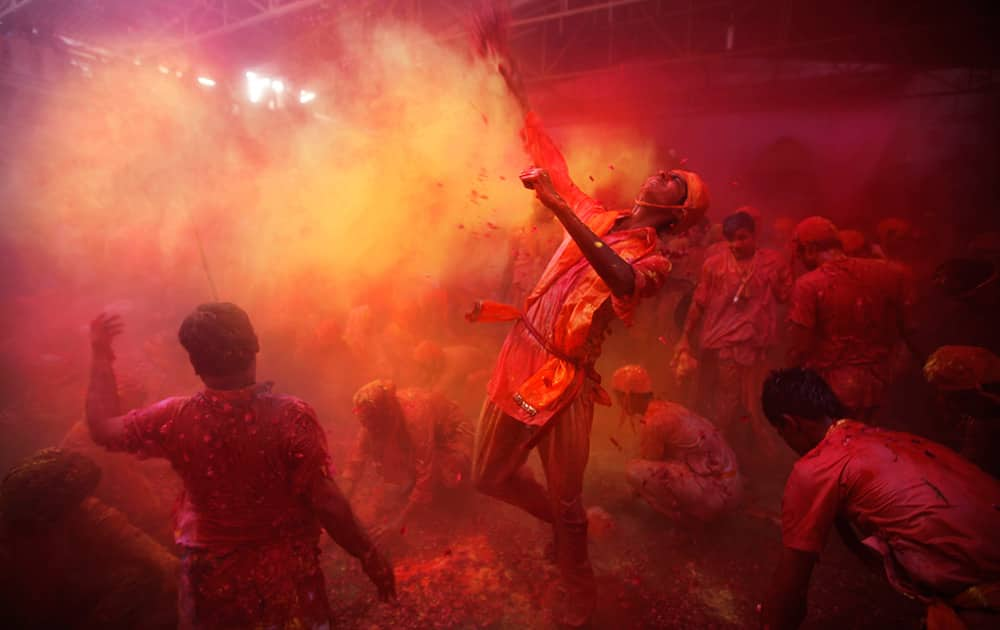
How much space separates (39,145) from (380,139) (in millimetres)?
9169

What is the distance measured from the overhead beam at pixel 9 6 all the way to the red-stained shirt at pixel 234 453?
546 inches

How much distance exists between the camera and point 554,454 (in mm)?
3035

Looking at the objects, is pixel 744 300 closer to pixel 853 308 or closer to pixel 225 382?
pixel 853 308

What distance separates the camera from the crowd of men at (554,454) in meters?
2.07

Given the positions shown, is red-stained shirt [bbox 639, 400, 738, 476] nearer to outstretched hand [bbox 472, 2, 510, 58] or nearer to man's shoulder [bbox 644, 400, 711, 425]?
man's shoulder [bbox 644, 400, 711, 425]

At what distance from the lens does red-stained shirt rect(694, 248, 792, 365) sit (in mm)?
5656

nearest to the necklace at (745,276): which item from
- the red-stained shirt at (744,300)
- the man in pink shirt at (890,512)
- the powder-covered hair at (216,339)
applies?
the red-stained shirt at (744,300)

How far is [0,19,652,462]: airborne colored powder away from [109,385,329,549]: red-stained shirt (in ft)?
19.9

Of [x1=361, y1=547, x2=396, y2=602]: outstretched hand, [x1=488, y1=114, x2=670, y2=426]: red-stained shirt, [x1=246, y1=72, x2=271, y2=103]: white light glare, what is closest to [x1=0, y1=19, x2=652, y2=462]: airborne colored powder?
[x1=246, y1=72, x2=271, y2=103]: white light glare

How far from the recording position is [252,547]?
2.19m

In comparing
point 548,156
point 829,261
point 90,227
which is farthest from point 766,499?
point 90,227

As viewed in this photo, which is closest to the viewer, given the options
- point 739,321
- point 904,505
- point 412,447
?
point 904,505

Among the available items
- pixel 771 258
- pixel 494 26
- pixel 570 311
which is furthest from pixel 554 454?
pixel 771 258

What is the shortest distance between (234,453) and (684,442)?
381 centimetres
